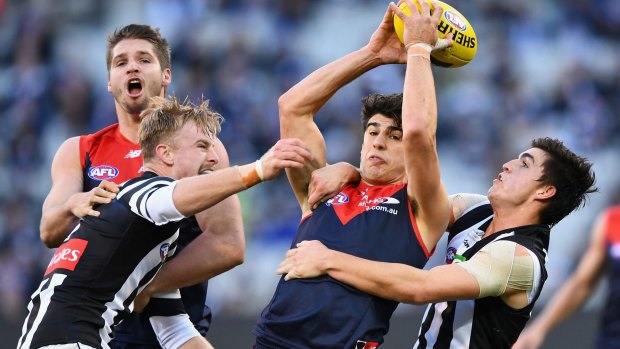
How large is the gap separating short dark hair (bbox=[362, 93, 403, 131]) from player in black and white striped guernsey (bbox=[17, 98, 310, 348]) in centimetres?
67

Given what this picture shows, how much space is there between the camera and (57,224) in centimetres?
547

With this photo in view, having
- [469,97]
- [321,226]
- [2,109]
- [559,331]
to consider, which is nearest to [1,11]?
[2,109]

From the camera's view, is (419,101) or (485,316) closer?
(419,101)

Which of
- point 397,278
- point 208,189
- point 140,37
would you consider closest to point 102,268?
point 208,189

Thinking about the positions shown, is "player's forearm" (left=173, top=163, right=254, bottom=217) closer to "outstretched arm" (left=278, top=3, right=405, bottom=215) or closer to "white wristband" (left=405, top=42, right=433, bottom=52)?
"outstretched arm" (left=278, top=3, right=405, bottom=215)

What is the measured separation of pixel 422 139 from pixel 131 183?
1.45 m

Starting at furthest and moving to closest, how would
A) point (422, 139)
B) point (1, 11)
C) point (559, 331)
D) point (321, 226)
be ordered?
point (1, 11), point (559, 331), point (321, 226), point (422, 139)

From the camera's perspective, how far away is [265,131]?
11.9m

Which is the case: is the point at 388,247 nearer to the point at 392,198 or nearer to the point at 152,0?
the point at 392,198

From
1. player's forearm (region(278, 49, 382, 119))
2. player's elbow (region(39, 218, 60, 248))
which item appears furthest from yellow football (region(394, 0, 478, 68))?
player's elbow (region(39, 218, 60, 248))

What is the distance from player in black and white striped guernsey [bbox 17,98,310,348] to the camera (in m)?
4.67

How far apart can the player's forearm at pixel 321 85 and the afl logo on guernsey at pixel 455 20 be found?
0.43 meters

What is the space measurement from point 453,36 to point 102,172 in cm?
212

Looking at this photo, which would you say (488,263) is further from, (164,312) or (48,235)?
(48,235)
